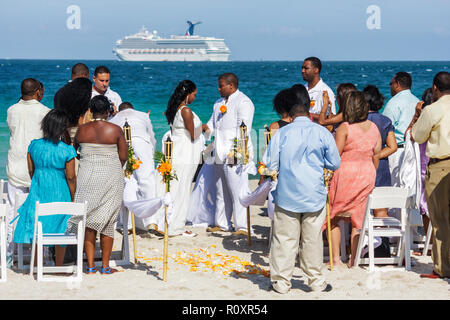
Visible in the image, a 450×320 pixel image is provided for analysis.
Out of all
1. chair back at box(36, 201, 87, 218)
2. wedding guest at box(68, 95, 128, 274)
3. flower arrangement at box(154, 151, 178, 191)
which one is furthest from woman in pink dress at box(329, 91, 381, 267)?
chair back at box(36, 201, 87, 218)

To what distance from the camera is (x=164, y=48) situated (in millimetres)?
145125

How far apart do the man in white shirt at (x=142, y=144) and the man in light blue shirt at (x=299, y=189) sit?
9.32 ft

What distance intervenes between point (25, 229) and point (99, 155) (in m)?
1.07

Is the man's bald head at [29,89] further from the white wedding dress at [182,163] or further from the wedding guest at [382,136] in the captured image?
the wedding guest at [382,136]

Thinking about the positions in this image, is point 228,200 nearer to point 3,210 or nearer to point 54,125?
point 54,125

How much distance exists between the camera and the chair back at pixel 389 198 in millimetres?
6648

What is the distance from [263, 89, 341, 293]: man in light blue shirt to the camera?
19.0 ft

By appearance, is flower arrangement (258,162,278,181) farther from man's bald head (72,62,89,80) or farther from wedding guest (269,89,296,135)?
man's bald head (72,62,89,80)

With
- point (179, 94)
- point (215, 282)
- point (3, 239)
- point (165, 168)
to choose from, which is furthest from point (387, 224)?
point (3, 239)

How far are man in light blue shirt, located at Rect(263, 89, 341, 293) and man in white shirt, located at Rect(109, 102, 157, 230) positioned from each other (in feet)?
9.32

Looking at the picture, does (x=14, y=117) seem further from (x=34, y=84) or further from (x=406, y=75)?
(x=406, y=75)

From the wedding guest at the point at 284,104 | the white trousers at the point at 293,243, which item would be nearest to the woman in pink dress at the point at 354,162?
the wedding guest at the point at 284,104

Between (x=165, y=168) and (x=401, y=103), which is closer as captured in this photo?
(x=165, y=168)

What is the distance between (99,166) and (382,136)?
3.09 m
